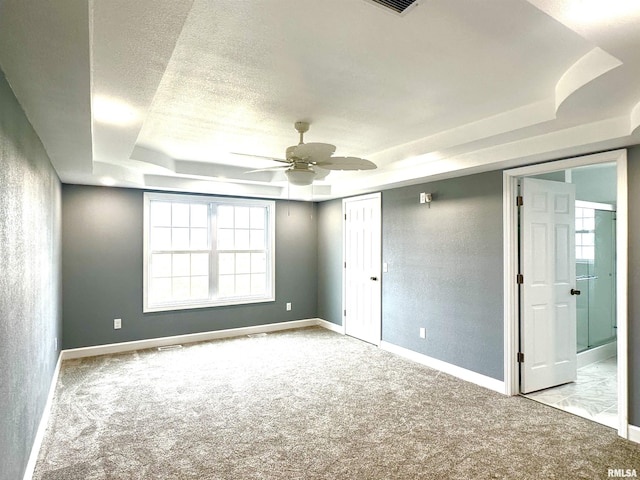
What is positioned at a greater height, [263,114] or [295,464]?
[263,114]

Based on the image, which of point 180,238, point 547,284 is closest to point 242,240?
point 180,238

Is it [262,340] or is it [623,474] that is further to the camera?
→ [262,340]

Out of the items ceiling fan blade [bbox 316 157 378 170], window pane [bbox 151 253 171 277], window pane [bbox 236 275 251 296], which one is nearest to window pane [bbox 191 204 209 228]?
window pane [bbox 151 253 171 277]

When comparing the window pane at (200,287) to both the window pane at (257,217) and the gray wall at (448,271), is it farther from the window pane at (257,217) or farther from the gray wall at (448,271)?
the gray wall at (448,271)

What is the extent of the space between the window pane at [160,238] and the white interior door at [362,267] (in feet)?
8.86

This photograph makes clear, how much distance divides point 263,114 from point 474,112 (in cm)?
172

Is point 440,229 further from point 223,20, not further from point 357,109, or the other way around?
point 223,20

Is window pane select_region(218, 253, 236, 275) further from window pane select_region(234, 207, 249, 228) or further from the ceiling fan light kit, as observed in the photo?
the ceiling fan light kit

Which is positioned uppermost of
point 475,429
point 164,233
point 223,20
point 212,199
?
point 223,20

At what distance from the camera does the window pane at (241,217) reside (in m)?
6.12

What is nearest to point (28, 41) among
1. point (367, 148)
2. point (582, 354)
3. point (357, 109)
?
point (357, 109)

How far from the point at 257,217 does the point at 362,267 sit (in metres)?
1.97

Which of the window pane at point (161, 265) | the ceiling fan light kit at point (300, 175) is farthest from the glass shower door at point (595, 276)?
the window pane at point (161, 265)

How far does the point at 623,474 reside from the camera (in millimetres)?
2379
